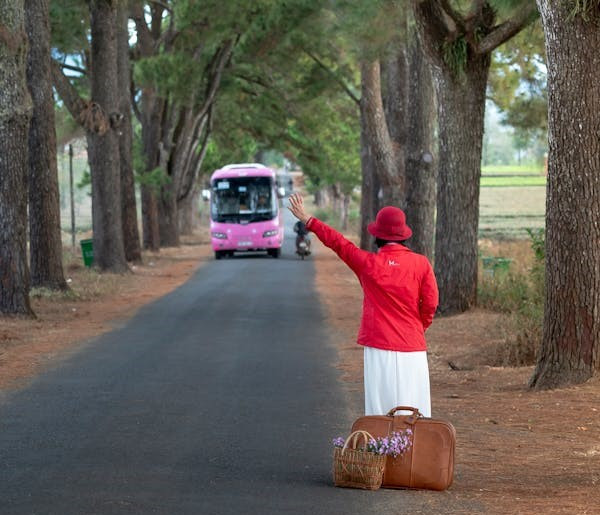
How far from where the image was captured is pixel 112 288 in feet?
86.2

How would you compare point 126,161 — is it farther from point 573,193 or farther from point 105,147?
point 573,193

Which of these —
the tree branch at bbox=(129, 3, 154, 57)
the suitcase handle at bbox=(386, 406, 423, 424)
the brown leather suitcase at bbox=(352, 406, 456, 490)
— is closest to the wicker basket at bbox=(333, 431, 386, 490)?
the brown leather suitcase at bbox=(352, 406, 456, 490)

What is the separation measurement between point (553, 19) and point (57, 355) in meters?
7.60

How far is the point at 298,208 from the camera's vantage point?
8.42 metres

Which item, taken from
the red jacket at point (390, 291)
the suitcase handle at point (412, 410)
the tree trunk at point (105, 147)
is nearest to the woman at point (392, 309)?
the red jacket at point (390, 291)

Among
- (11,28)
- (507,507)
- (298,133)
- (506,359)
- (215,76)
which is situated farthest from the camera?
(298,133)

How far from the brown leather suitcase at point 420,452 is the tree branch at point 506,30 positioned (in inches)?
400

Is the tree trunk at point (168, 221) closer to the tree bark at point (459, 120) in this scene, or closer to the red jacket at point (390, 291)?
the tree bark at point (459, 120)

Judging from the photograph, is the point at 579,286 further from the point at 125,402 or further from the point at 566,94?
the point at 125,402

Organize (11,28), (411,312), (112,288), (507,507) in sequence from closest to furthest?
(507,507), (411,312), (11,28), (112,288)

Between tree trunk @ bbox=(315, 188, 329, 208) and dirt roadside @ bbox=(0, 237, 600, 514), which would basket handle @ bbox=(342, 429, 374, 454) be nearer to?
dirt roadside @ bbox=(0, 237, 600, 514)

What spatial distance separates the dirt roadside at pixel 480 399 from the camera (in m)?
8.11

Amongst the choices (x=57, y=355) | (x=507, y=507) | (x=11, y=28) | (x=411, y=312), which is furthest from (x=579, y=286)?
(x=11, y=28)

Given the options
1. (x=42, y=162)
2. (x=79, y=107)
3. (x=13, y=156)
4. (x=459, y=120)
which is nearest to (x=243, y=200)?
(x=79, y=107)
